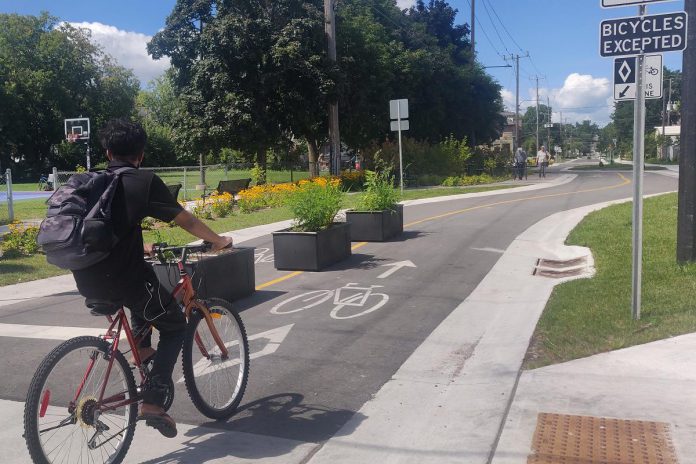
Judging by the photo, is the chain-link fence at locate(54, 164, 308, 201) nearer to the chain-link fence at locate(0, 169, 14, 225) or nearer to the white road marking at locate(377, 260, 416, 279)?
the chain-link fence at locate(0, 169, 14, 225)

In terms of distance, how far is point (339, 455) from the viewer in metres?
3.88

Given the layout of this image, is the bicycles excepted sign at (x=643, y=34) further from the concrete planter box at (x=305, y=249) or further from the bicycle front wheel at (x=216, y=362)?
the concrete planter box at (x=305, y=249)

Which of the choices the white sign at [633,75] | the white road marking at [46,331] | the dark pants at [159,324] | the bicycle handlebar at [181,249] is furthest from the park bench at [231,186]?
the dark pants at [159,324]

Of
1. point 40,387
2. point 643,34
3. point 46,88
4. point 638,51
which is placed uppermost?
point 46,88

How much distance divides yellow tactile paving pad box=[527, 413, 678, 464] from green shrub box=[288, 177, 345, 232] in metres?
6.08

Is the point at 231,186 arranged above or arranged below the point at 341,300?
above

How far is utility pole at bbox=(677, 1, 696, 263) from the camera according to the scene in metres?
7.68

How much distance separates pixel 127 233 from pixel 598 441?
311 cm

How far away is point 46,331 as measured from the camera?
274 inches

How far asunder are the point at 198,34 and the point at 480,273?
24.7 m

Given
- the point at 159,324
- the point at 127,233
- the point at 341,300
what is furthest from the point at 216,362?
the point at 341,300

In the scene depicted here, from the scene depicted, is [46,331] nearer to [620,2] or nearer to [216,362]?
[216,362]

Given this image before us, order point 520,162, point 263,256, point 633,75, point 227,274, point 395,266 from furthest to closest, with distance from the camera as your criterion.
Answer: point 520,162 < point 263,256 < point 395,266 < point 227,274 < point 633,75

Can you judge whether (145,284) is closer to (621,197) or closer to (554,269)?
Answer: (554,269)
